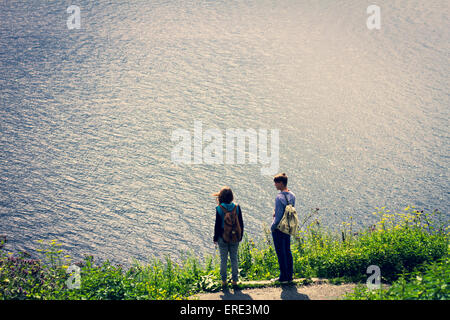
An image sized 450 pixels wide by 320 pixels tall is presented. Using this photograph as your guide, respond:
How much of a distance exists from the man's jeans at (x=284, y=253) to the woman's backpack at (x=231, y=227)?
627 mm

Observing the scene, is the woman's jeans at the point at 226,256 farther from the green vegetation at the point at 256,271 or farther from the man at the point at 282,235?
the man at the point at 282,235

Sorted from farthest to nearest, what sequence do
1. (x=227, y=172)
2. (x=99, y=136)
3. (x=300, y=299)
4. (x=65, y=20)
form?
(x=65, y=20) < (x=99, y=136) < (x=227, y=172) < (x=300, y=299)

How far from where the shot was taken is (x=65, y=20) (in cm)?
2488

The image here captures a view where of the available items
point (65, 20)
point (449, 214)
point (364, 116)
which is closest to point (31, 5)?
point (65, 20)

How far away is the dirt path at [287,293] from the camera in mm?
6730

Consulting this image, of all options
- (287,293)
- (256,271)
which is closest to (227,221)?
(287,293)

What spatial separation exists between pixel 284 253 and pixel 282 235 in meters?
0.30

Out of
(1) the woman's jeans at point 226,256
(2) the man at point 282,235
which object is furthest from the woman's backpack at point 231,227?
(2) the man at point 282,235

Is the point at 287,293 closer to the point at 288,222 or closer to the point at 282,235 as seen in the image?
the point at 282,235

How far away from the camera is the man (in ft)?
22.4

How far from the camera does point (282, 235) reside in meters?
7.00

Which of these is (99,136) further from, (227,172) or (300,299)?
(300,299)

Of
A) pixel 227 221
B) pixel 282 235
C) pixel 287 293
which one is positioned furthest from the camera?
pixel 282 235

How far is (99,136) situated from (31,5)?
15090mm
